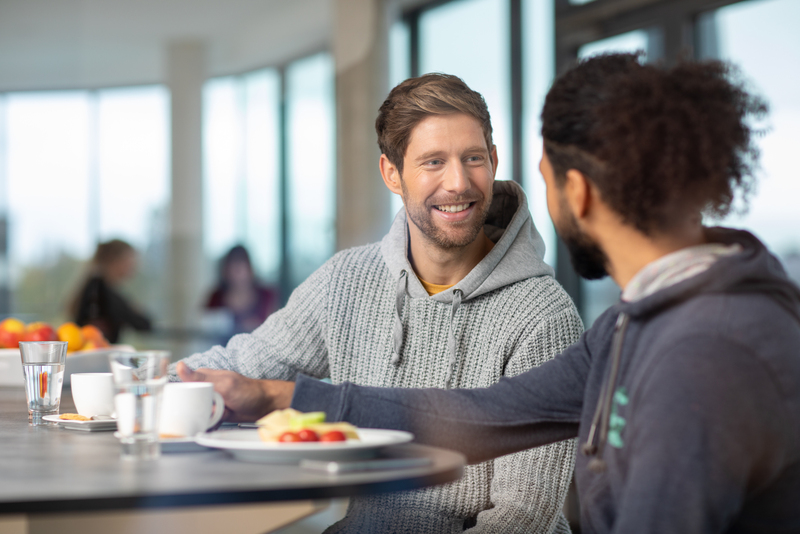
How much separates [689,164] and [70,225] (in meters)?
→ 5.01

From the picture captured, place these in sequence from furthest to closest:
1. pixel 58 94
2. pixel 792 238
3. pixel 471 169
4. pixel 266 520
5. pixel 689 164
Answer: pixel 58 94 < pixel 792 238 < pixel 266 520 < pixel 471 169 < pixel 689 164

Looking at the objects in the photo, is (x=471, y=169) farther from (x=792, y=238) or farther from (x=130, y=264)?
(x=130, y=264)

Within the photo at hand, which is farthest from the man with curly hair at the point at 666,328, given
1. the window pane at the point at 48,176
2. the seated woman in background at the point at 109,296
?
the window pane at the point at 48,176

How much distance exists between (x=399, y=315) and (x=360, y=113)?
3625 millimetres

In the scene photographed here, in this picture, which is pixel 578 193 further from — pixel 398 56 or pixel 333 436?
pixel 398 56

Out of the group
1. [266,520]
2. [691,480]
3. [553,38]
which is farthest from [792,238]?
[691,480]

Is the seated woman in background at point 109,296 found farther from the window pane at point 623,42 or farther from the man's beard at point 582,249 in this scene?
the man's beard at point 582,249

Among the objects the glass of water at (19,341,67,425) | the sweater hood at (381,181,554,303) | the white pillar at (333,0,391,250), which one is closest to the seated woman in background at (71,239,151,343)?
the white pillar at (333,0,391,250)

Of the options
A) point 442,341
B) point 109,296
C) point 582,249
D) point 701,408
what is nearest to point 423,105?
point 442,341

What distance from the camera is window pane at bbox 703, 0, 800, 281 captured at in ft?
10.2

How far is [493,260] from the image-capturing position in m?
1.67

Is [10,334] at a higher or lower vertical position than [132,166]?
lower

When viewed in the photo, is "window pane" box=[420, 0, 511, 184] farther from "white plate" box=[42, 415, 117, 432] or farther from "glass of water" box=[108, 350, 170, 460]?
"glass of water" box=[108, 350, 170, 460]

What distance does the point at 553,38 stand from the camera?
418 cm
